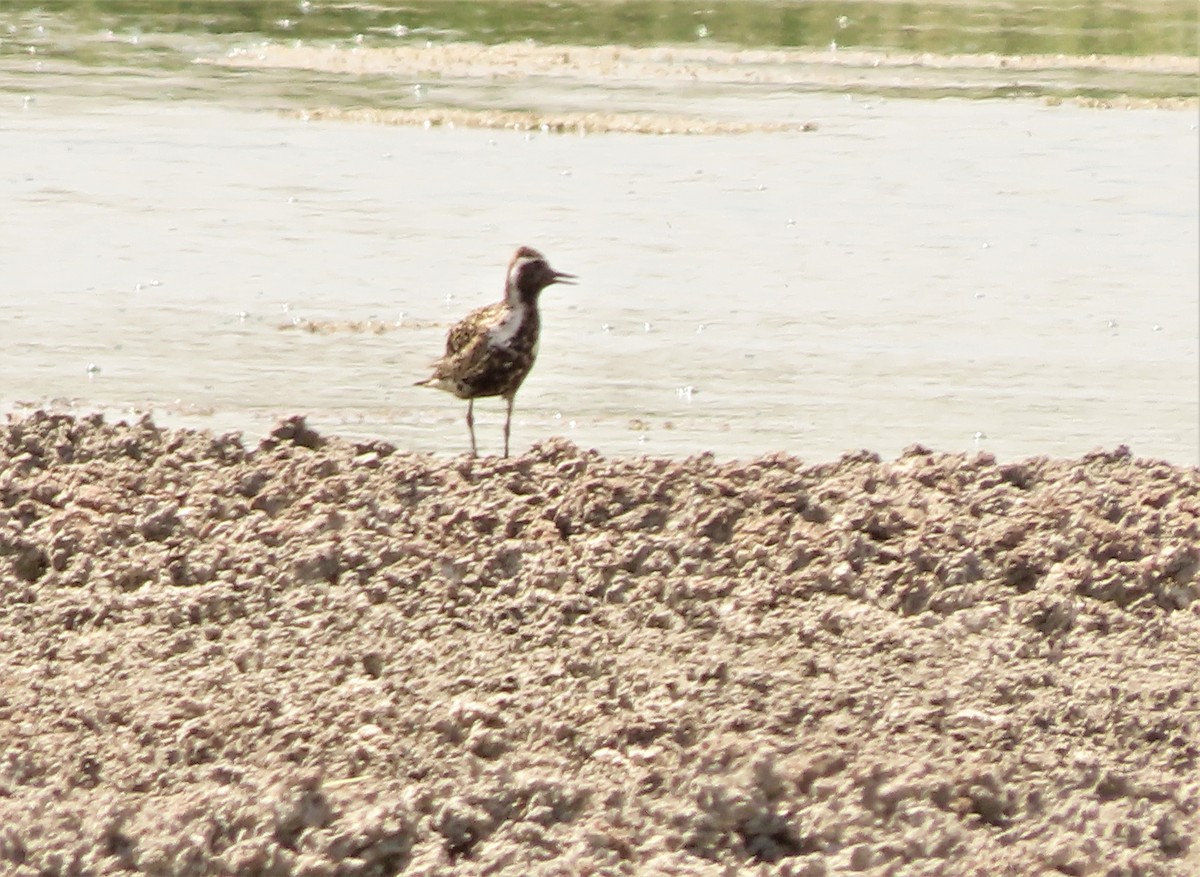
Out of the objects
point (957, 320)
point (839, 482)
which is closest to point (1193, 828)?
point (839, 482)

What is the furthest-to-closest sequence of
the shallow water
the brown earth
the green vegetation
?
the green vegetation → the shallow water → the brown earth

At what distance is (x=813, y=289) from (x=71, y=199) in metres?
5.26

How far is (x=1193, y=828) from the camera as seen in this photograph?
4574mm

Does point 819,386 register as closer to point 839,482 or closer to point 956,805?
point 839,482

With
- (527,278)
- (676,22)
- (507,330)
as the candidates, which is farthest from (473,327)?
(676,22)

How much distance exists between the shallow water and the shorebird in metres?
0.44

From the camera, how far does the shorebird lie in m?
7.97

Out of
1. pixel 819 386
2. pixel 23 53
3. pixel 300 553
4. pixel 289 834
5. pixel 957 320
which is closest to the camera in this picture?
pixel 289 834

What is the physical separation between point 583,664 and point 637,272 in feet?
24.8

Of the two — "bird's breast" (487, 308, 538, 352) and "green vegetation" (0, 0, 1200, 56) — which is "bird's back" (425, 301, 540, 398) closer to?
"bird's breast" (487, 308, 538, 352)

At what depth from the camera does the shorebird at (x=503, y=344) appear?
797 cm

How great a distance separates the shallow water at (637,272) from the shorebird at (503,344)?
0.44 meters

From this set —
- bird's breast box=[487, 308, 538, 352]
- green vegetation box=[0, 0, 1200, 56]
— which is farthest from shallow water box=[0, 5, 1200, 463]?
green vegetation box=[0, 0, 1200, 56]

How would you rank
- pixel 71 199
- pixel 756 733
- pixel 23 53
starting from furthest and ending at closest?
1. pixel 23 53
2. pixel 71 199
3. pixel 756 733
